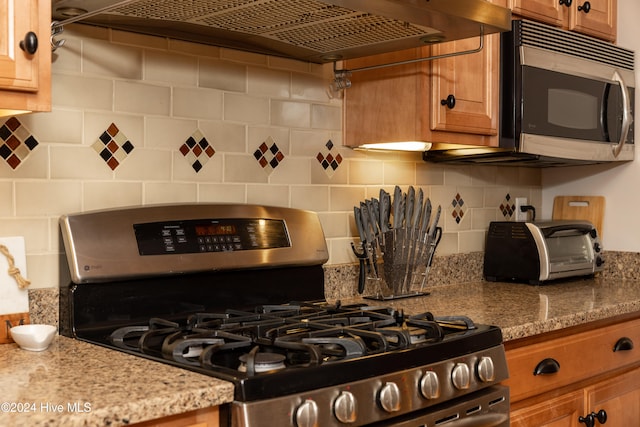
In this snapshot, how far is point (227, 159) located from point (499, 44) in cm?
103

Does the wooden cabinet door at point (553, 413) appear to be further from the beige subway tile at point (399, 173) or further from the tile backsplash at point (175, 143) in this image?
the beige subway tile at point (399, 173)

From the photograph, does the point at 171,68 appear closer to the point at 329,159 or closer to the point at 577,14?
the point at 329,159

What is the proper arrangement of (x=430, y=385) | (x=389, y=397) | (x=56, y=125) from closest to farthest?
(x=389, y=397) → (x=430, y=385) → (x=56, y=125)

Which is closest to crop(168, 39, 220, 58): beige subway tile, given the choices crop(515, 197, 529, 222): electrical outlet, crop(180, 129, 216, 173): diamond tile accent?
crop(180, 129, 216, 173): diamond tile accent

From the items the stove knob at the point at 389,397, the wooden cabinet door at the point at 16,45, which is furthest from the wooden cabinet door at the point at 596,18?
the wooden cabinet door at the point at 16,45

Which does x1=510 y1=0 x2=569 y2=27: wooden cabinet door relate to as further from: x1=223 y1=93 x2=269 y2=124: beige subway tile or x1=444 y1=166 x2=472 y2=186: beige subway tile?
x1=223 y1=93 x2=269 y2=124: beige subway tile

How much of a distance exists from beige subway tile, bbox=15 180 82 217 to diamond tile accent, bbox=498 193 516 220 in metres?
1.87

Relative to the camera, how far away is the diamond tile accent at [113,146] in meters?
1.90

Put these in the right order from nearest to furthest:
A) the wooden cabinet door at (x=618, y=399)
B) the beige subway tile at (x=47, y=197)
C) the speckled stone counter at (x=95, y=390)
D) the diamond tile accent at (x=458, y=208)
A: the speckled stone counter at (x=95, y=390), the beige subway tile at (x=47, y=197), the wooden cabinet door at (x=618, y=399), the diamond tile accent at (x=458, y=208)

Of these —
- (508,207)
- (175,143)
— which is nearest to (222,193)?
(175,143)

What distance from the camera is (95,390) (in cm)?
125

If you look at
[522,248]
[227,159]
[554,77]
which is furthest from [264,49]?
[522,248]

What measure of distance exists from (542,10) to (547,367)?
130cm

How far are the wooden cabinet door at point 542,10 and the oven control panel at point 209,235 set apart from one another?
1.17 m
